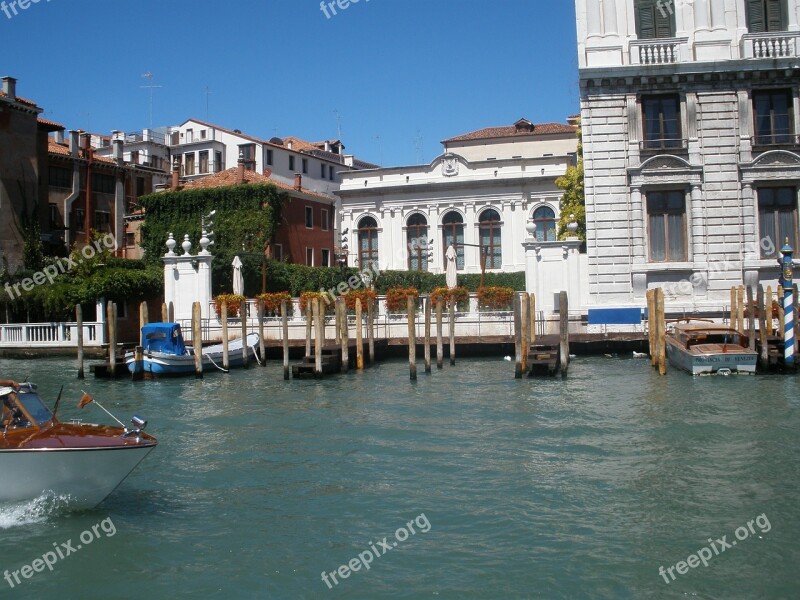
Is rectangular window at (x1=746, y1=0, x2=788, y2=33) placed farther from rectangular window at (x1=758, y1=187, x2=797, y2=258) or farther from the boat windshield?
the boat windshield

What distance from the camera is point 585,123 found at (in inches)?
974

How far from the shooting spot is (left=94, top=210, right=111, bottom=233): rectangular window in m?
41.6

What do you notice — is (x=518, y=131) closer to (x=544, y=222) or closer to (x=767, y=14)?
(x=544, y=222)

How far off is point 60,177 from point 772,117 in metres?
30.2

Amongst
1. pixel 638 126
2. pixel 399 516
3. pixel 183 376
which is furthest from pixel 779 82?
pixel 399 516

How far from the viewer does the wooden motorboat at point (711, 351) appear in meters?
19.2

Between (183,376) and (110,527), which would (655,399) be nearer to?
(110,527)

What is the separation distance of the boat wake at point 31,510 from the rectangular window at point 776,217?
2089 centimetres

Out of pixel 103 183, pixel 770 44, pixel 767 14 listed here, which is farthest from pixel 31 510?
pixel 103 183

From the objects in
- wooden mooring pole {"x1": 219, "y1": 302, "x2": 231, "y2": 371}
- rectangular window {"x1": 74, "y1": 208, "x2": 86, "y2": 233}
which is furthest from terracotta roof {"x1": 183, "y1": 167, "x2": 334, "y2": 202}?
wooden mooring pole {"x1": 219, "y1": 302, "x2": 231, "y2": 371}

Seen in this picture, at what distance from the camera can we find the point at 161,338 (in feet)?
75.5

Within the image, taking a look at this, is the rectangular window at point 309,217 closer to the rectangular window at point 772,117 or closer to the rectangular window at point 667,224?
the rectangular window at point 667,224

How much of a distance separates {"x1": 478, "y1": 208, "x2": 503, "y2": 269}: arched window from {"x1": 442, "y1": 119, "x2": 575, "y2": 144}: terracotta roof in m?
10.9

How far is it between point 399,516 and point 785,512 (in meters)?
4.14
